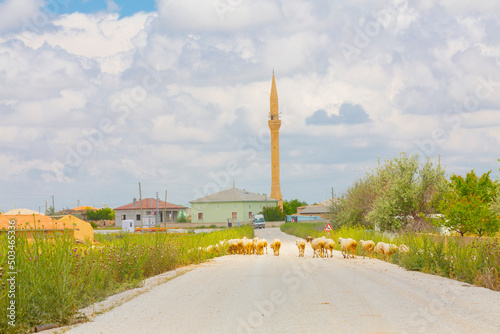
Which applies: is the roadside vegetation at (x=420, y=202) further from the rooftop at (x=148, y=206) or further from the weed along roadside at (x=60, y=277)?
the rooftop at (x=148, y=206)

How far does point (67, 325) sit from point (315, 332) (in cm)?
452

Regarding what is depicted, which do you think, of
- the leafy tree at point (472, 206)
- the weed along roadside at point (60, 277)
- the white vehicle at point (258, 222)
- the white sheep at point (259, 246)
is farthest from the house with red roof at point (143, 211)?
the weed along roadside at point (60, 277)

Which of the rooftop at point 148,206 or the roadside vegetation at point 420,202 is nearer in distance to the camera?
the roadside vegetation at point 420,202

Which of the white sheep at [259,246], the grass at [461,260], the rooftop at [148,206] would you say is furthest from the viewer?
the rooftop at [148,206]

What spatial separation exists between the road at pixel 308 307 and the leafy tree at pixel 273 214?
295 feet

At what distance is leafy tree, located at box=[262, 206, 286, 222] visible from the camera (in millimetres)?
106125

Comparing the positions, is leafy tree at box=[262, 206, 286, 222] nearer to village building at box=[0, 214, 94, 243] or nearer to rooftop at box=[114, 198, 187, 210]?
rooftop at box=[114, 198, 187, 210]

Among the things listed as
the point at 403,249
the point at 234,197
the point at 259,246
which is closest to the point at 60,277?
the point at 403,249

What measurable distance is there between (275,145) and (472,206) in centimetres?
8946

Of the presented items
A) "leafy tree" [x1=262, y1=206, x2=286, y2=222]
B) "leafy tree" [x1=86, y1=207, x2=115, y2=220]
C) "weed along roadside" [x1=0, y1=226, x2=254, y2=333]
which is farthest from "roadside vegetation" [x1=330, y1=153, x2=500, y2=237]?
"leafy tree" [x1=86, y1=207, x2=115, y2=220]

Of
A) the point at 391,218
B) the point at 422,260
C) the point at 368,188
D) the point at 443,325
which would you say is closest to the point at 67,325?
the point at 443,325

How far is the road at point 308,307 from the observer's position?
29.1 feet

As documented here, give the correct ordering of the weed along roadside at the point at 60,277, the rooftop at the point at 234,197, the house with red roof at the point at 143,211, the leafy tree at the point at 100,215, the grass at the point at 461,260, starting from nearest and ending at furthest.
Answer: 1. the weed along roadside at the point at 60,277
2. the grass at the point at 461,260
3. the house with red roof at the point at 143,211
4. the rooftop at the point at 234,197
5. the leafy tree at the point at 100,215

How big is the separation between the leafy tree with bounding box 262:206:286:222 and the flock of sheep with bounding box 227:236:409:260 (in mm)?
73758
